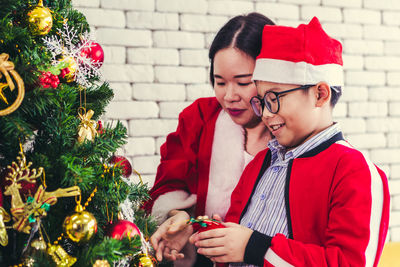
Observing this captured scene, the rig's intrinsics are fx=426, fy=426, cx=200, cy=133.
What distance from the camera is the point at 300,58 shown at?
3.27 feet

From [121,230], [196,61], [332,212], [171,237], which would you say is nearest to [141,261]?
[121,230]

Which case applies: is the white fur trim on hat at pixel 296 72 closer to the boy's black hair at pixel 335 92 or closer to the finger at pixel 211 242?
the boy's black hair at pixel 335 92

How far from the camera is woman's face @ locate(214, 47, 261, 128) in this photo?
3.77 ft

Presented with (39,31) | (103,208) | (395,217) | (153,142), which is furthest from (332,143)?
(395,217)

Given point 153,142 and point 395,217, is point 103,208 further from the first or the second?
point 395,217

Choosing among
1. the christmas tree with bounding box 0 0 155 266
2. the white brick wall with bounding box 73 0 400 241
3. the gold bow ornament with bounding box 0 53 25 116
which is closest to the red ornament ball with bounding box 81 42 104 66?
the christmas tree with bounding box 0 0 155 266

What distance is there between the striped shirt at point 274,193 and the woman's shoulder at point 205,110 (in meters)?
0.29

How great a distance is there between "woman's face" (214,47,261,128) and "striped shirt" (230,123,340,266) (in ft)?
0.48

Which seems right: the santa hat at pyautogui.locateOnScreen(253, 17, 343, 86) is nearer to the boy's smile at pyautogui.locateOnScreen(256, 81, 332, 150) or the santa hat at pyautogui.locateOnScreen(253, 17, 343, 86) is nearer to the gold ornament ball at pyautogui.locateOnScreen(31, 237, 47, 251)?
the boy's smile at pyautogui.locateOnScreen(256, 81, 332, 150)

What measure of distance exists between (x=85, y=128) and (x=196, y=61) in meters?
1.07

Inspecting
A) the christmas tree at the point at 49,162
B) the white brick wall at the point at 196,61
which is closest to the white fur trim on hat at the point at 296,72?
the christmas tree at the point at 49,162

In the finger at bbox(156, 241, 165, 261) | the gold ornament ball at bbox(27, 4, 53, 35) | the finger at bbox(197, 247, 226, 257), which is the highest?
the gold ornament ball at bbox(27, 4, 53, 35)

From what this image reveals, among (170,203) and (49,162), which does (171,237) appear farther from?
(49,162)

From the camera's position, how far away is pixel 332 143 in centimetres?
100
